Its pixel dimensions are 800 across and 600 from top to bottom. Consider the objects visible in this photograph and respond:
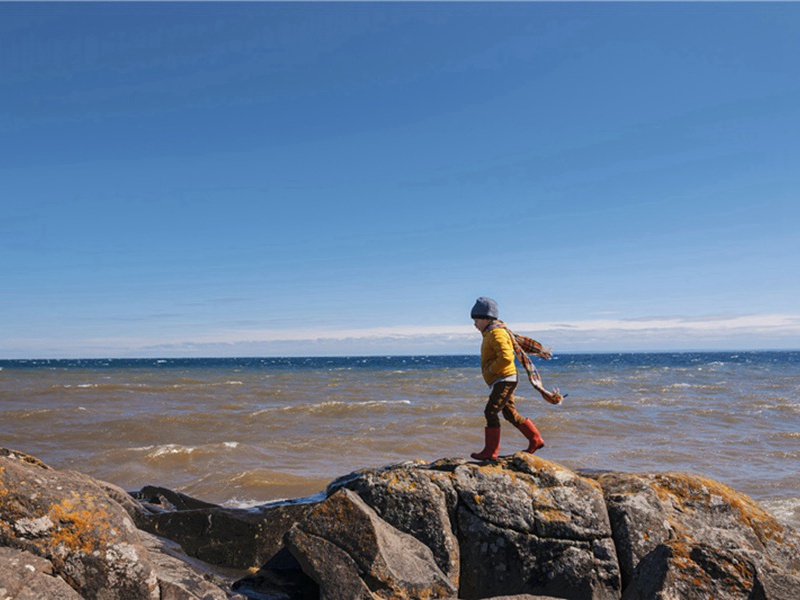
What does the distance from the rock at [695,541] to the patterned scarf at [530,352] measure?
4.10 ft

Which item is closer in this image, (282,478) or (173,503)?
(173,503)

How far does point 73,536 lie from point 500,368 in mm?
4426

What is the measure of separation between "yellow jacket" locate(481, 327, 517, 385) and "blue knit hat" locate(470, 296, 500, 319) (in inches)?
7.1

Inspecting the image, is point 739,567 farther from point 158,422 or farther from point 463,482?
point 158,422

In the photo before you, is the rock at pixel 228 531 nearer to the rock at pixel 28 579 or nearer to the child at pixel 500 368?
the child at pixel 500 368

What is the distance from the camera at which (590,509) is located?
5441 millimetres

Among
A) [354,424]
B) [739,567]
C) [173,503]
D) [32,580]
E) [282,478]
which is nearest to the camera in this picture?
[32,580]

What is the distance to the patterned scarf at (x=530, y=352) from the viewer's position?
7.12 metres

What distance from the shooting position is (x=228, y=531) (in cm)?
641

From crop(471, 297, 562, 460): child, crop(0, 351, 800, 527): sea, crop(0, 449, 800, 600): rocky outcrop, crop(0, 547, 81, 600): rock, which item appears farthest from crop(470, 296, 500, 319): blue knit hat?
crop(0, 351, 800, 527): sea

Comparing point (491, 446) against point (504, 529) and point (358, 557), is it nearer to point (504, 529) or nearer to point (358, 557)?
point (504, 529)

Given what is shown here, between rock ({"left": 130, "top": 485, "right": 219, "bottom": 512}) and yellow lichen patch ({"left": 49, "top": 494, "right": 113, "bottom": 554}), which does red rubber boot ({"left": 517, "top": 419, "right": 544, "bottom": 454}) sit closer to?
rock ({"left": 130, "top": 485, "right": 219, "bottom": 512})

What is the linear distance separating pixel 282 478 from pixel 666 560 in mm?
9418

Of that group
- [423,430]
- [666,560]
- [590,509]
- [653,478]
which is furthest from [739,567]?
[423,430]
